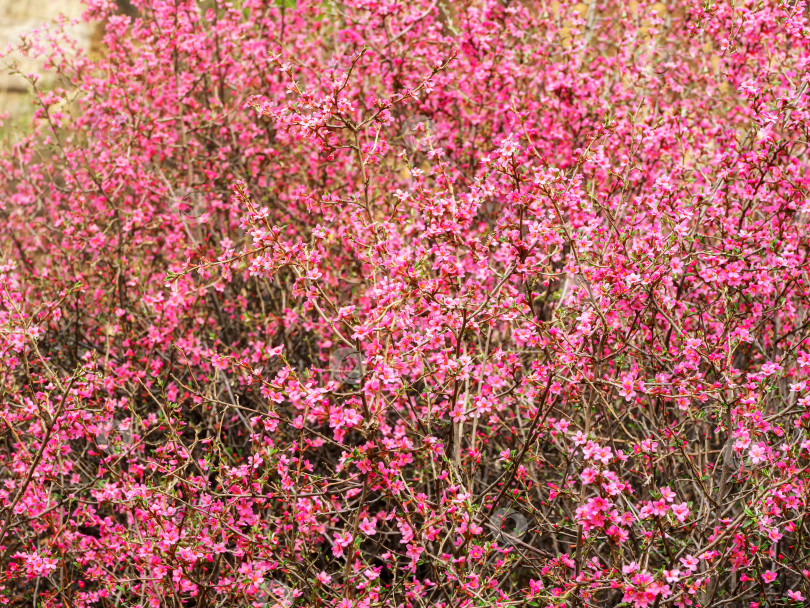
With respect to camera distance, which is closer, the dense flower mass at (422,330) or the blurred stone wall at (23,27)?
the dense flower mass at (422,330)

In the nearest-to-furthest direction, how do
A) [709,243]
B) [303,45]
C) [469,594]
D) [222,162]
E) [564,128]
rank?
1. [469,594]
2. [709,243]
3. [564,128]
4. [222,162]
5. [303,45]

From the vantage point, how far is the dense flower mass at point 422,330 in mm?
3170

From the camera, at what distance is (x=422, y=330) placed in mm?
3553

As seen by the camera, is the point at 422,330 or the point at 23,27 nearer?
the point at 422,330

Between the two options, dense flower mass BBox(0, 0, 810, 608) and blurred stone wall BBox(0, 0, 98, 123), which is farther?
blurred stone wall BBox(0, 0, 98, 123)

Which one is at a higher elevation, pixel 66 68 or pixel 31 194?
pixel 66 68

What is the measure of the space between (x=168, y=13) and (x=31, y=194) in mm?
2025

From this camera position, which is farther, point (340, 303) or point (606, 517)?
point (340, 303)

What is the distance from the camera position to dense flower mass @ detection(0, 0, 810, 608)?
3.17 meters

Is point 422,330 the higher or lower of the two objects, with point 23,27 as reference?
lower

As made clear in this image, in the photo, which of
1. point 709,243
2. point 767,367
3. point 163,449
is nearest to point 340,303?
point 163,449

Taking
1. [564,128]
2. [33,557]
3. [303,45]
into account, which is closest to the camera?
[33,557]

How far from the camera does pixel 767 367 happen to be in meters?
3.33

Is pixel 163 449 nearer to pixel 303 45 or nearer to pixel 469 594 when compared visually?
pixel 469 594
